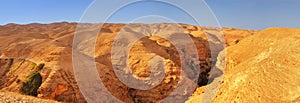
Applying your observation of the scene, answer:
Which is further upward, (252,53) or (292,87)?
(252,53)

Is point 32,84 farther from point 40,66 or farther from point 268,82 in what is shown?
point 268,82

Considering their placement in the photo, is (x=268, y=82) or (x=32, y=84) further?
(x=32, y=84)

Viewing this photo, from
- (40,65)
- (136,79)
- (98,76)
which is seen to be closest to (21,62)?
(40,65)

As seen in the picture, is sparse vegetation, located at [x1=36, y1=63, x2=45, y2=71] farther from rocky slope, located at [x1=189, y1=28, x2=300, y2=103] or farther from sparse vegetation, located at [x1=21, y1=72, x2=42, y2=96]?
rocky slope, located at [x1=189, y1=28, x2=300, y2=103]

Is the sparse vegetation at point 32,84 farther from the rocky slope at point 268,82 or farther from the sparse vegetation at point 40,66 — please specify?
the rocky slope at point 268,82

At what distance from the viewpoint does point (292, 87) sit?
13.6 meters

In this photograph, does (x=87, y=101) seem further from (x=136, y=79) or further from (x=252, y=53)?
(x=252, y=53)

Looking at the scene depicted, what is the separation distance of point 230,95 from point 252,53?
363 inches

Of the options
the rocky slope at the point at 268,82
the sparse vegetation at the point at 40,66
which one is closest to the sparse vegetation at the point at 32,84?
the sparse vegetation at the point at 40,66

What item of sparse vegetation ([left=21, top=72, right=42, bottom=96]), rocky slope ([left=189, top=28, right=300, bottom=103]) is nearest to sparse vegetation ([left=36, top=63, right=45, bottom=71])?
sparse vegetation ([left=21, top=72, right=42, bottom=96])

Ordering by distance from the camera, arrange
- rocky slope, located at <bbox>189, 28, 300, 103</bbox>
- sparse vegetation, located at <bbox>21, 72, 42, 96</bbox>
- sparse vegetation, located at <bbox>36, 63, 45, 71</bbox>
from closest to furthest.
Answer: rocky slope, located at <bbox>189, 28, 300, 103</bbox>
sparse vegetation, located at <bbox>21, 72, 42, 96</bbox>
sparse vegetation, located at <bbox>36, 63, 45, 71</bbox>

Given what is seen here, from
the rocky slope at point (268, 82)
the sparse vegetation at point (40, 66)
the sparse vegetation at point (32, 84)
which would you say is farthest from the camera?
the sparse vegetation at point (40, 66)

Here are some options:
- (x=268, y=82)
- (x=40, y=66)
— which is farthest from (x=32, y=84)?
(x=268, y=82)

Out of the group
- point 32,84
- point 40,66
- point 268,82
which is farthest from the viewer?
point 40,66
